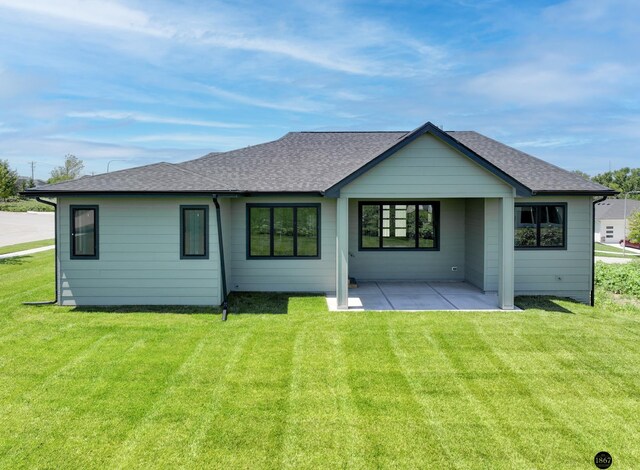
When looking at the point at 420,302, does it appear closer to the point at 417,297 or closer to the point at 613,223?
the point at 417,297

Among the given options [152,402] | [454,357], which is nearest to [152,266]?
[152,402]

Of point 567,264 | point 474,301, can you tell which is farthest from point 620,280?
point 474,301

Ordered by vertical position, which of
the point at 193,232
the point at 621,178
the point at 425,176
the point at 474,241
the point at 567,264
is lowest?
the point at 567,264

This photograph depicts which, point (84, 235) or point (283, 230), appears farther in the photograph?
point (283, 230)

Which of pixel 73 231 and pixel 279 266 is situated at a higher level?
pixel 73 231

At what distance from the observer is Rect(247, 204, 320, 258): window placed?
40.0 ft

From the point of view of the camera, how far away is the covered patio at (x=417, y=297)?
34.6ft

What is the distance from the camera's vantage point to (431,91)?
Result: 3222cm

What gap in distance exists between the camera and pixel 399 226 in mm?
13773

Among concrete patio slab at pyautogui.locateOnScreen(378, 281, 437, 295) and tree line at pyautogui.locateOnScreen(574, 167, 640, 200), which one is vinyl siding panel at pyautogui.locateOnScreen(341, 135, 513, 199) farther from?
tree line at pyautogui.locateOnScreen(574, 167, 640, 200)

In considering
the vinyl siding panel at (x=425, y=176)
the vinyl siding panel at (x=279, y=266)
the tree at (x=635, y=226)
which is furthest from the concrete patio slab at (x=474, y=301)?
the tree at (x=635, y=226)

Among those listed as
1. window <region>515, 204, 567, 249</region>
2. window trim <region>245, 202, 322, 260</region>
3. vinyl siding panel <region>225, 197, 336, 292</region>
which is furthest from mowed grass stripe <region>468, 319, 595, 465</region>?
window trim <region>245, 202, 322, 260</region>

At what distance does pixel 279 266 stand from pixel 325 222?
1829 mm

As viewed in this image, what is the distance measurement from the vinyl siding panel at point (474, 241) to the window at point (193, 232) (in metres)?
7.65
